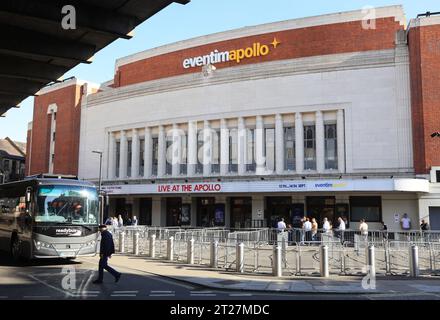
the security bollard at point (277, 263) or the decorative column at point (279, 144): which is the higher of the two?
the decorative column at point (279, 144)

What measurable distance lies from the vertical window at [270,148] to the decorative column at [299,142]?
2.14 metres

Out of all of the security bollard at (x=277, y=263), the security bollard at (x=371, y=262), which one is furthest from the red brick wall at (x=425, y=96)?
the security bollard at (x=277, y=263)

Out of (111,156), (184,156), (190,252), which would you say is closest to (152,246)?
(190,252)

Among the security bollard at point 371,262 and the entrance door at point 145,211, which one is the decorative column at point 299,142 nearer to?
the entrance door at point 145,211

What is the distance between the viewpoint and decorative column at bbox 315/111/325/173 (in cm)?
3434

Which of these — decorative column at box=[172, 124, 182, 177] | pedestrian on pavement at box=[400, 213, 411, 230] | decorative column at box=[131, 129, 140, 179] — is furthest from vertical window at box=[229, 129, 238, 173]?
pedestrian on pavement at box=[400, 213, 411, 230]

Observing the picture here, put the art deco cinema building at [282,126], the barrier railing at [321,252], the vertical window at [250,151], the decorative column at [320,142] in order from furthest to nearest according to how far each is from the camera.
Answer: the vertical window at [250,151] → the decorative column at [320,142] → the art deco cinema building at [282,126] → the barrier railing at [321,252]

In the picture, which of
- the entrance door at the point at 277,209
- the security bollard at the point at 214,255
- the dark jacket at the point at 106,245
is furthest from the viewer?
the entrance door at the point at 277,209

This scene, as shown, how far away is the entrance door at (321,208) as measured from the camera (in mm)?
34562

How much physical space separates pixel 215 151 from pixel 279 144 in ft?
19.7

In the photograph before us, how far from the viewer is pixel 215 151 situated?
3909 centimetres

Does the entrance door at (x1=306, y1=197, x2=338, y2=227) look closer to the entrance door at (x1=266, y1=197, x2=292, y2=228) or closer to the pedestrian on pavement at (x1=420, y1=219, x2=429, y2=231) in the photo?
the entrance door at (x1=266, y1=197, x2=292, y2=228)

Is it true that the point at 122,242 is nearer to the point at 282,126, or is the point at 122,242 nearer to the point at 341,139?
the point at 282,126

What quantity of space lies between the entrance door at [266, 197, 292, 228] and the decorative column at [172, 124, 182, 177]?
29.5 feet
